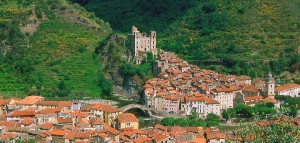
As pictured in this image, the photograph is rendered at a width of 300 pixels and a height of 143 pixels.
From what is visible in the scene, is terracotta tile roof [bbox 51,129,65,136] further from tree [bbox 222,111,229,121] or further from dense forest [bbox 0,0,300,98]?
dense forest [bbox 0,0,300,98]

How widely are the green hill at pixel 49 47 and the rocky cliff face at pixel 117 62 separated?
106 cm

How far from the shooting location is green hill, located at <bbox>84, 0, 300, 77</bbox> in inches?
2662

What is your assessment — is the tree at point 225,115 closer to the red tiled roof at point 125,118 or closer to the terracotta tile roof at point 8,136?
the red tiled roof at point 125,118

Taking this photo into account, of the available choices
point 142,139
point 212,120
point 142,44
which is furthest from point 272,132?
point 142,44

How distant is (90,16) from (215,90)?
86.3 feet

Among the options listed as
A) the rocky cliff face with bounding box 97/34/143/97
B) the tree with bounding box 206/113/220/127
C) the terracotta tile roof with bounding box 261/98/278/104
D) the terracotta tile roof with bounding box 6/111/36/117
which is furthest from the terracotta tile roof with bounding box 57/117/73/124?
the terracotta tile roof with bounding box 261/98/278/104

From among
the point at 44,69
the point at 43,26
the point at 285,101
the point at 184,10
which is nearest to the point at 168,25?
the point at 184,10

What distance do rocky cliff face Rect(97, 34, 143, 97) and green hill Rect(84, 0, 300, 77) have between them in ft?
21.8

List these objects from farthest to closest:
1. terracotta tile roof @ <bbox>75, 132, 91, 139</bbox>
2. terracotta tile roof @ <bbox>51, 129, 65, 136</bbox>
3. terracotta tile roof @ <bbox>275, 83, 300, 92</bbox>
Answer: terracotta tile roof @ <bbox>275, 83, 300, 92</bbox> → terracotta tile roof @ <bbox>51, 129, 65, 136</bbox> → terracotta tile roof @ <bbox>75, 132, 91, 139</bbox>

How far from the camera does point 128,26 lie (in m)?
84.6

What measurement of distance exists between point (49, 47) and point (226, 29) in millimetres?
20241

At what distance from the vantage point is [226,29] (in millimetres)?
75250

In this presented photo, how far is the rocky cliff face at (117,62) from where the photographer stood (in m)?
63.7

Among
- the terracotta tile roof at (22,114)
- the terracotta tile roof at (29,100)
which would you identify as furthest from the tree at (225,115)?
the terracotta tile roof at (22,114)
